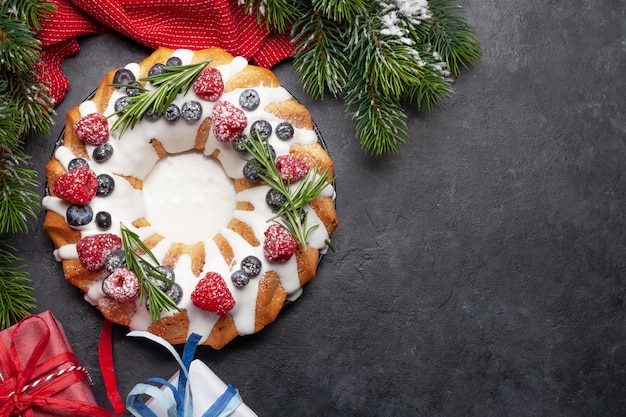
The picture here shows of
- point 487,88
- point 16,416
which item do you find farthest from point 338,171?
point 16,416

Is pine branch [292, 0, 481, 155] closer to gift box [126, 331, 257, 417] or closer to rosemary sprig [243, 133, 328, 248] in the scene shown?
rosemary sprig [243, 133, 328, 248]

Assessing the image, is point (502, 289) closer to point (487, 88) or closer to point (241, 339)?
point (487, 88)

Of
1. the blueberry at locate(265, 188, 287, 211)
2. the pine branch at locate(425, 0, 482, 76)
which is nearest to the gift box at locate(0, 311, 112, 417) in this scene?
the blueberry at locate(265, 188, 287, 211)

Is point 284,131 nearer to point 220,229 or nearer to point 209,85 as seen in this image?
point 209,85

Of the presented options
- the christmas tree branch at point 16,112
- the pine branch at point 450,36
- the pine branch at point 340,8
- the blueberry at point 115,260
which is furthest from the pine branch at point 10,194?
the pine branch at point 450,36

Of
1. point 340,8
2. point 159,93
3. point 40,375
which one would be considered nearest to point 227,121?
point 159,93

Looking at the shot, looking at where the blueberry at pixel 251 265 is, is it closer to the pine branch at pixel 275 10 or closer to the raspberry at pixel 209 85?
the raspberry at pixel 209 85
